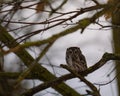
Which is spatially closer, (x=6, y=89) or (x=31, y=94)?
(x=6, y=89)

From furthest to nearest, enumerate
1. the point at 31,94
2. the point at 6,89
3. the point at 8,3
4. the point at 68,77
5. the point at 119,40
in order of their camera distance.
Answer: the point at 119,40
the point at 8,3
the point at 31,94
the point at 68,77
the point at 6,89

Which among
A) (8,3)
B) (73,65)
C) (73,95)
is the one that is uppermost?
(8,3)

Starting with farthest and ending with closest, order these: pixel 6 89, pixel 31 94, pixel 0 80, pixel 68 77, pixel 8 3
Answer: pixel 8 3
pixel 31 94
pixel 68 77
pixel 0 80
pixel 6 89

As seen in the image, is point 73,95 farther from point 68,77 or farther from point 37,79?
point 68,77

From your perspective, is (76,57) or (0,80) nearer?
(0,80)

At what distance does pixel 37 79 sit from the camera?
3.83 m

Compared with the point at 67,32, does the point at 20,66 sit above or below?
below

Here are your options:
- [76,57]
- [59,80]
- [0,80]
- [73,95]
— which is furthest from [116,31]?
[0,80]

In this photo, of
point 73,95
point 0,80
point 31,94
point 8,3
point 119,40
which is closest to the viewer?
point 0,80

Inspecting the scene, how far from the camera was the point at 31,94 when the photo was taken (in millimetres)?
2973

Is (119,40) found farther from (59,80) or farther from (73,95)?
(59,80)

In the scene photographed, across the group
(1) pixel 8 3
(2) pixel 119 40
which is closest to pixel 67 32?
(1) pixel 8 3

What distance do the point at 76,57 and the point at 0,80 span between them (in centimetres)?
221

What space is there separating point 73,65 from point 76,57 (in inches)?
4.4
